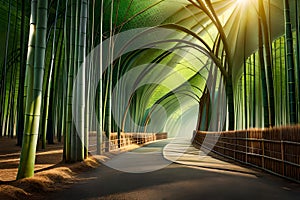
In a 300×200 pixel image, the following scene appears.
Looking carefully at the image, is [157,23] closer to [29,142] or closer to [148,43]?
[148,43]

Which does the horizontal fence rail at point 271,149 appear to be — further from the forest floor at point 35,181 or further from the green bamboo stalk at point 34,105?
the green bamboo stalk at point 34,105

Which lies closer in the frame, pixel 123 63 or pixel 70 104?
pixel 70 104

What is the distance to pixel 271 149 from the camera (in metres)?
7.60

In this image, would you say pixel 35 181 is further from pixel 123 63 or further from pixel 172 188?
pixel 123 63

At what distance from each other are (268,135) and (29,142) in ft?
17.6

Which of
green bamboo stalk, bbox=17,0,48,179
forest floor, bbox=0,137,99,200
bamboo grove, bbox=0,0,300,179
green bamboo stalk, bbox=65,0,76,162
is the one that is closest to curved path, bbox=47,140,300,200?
forest floor, bbox=0,137,99,200

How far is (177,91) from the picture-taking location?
1704 inches

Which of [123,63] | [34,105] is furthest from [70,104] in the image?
[123,63]

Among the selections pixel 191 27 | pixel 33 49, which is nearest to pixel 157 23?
pixel 191 27

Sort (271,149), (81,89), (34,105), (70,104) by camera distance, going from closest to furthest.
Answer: (34,105) < (271,149) < (70,104) < (81,89)

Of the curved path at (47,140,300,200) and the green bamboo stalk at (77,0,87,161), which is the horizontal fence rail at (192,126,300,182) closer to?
the curved path at (47,140,300,200)

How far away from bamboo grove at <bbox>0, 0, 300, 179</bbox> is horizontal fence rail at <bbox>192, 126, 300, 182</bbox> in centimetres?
78

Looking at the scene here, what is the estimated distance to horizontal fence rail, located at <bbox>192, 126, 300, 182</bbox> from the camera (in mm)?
6285

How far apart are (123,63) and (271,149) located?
1666 cm
